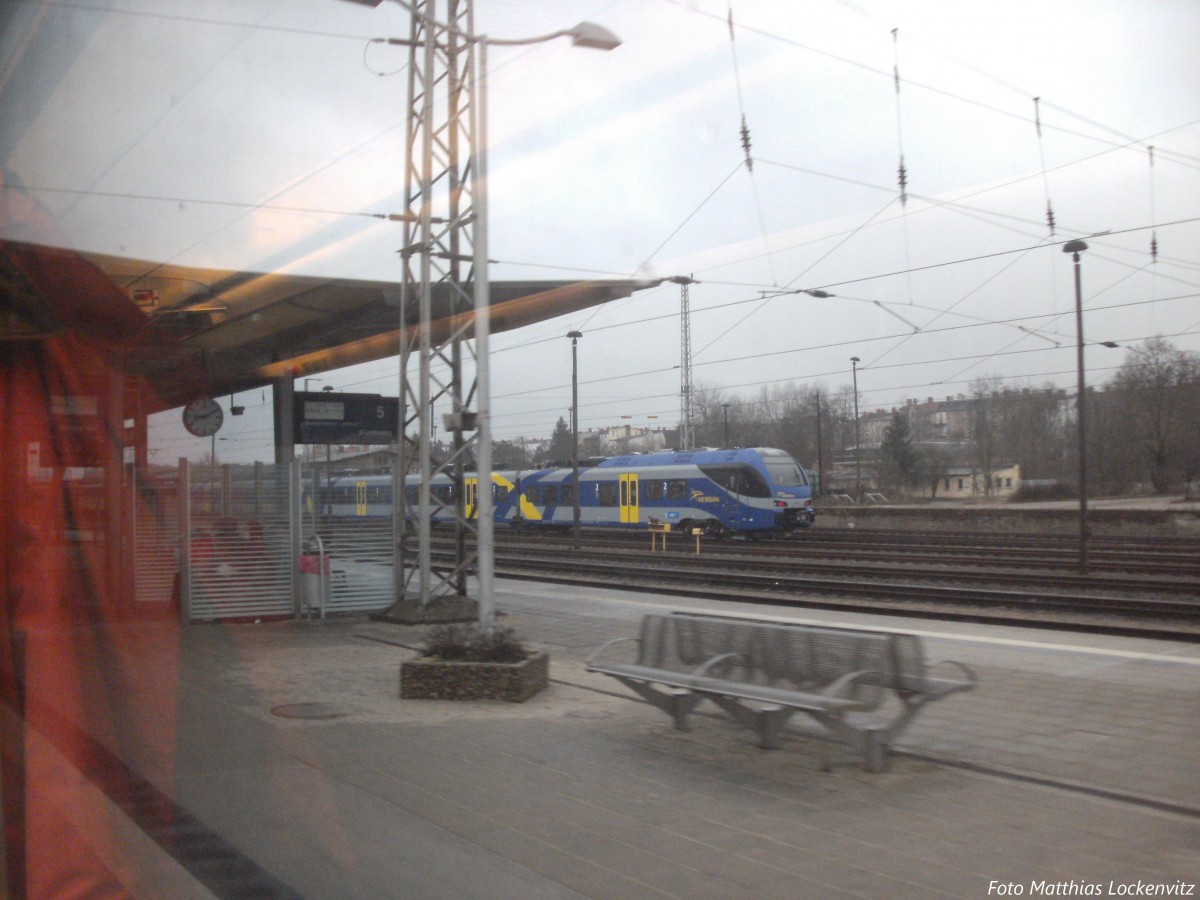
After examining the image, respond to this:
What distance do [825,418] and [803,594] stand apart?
28.9 meters

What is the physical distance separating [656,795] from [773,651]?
1.72 m

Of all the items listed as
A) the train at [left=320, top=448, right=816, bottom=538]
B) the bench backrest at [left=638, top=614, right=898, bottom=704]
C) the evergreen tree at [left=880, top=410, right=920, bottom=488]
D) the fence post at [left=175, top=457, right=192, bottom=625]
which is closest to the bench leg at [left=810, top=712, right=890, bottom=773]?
the bench backrest at [left=638, top=614, right=898, bottom=704]

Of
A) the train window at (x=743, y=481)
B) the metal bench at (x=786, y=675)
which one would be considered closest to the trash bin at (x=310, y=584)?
the metal bench at (x=786, y=675)

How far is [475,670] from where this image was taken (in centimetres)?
820

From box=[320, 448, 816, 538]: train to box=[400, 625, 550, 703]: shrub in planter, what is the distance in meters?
18.8

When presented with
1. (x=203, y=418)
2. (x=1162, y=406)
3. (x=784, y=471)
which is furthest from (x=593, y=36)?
(x=1162, y=406)

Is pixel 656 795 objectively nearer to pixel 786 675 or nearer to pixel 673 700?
pixel 673 700

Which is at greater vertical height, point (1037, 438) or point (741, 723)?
point (1037, 438)

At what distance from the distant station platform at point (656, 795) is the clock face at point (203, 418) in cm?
831

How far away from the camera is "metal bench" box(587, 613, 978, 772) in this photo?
5.99 meters

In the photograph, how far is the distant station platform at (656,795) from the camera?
14.4ft

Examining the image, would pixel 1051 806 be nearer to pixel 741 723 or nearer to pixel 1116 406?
pixel 741 723

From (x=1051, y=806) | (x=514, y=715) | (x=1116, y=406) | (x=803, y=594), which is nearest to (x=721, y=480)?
(x=803, y=594)

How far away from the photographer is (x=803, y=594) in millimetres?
17406
